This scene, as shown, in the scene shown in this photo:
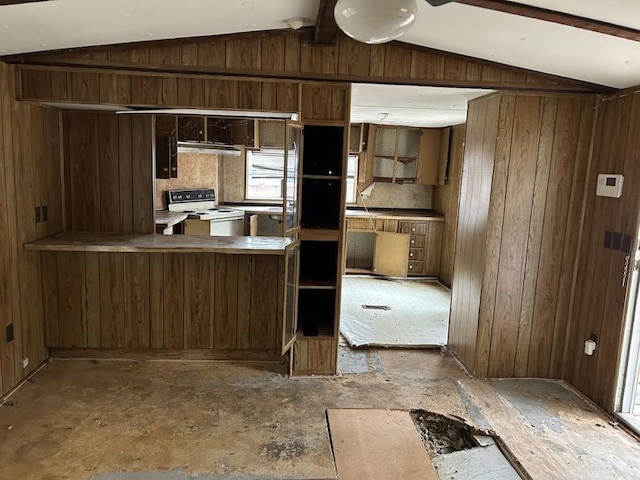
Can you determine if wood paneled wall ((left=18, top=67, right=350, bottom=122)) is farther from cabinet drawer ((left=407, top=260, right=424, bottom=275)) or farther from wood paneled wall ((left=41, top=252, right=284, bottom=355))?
cabinet drawer ((left=407, top=260, right=424, bottom=275))

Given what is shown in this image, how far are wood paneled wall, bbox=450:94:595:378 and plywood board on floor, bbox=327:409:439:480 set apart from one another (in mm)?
1041

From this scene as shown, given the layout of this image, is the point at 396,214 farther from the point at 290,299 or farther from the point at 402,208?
the point at 290,299

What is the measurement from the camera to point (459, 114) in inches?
191

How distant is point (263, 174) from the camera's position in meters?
6.28

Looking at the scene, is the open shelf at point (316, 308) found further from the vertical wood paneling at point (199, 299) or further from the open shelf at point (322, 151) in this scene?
the open shelf at point (322, 151)

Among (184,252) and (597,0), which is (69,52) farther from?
(597,0)

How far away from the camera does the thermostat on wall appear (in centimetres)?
309

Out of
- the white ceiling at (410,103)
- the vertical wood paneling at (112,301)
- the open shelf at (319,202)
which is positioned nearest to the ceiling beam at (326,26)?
the white ceiling at (410,103)

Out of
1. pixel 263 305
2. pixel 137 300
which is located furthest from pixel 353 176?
pixel 137 300

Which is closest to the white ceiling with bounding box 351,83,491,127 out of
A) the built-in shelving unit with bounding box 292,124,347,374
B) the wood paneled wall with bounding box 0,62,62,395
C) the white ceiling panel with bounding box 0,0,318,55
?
the built-in shelving unit with bounding box 292,124,347,374

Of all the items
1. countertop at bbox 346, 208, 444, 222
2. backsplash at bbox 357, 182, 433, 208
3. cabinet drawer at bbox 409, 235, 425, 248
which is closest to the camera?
countertop at bbox 346, 208, 444, 222

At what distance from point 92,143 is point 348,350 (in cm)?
266

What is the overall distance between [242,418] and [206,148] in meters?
2.95

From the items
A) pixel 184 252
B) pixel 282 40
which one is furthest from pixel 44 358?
pixel 282 40
